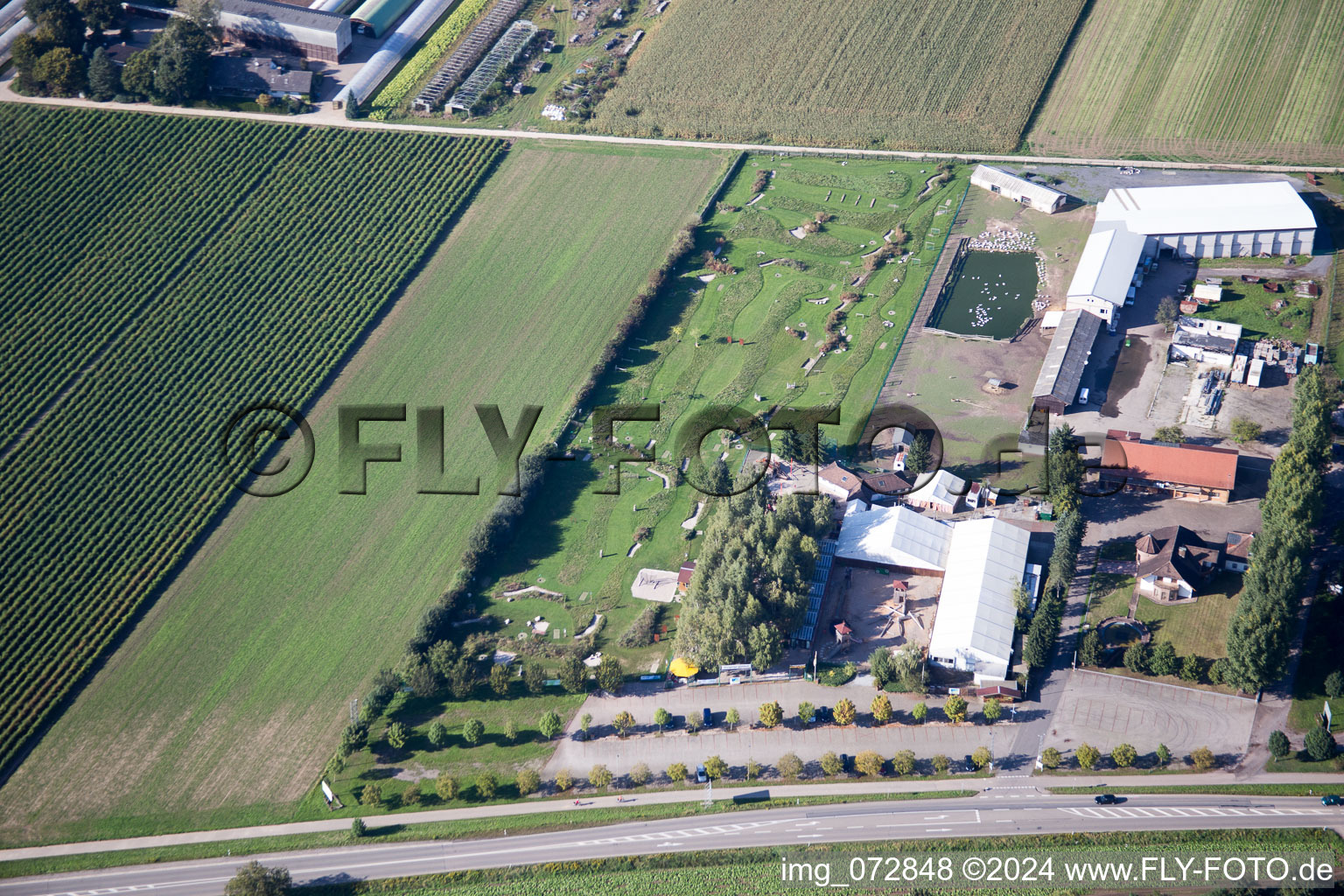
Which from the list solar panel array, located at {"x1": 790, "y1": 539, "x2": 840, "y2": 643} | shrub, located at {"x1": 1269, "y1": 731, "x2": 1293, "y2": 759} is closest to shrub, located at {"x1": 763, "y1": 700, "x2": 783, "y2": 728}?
solar panel array, located at {"x1": 790, "y1": 539, "x2": 840, "y2": 643}

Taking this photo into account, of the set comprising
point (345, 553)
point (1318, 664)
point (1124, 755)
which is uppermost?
point (1318, 664)

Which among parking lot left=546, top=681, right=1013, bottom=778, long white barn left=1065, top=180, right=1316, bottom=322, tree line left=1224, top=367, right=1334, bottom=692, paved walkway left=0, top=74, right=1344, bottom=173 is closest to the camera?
tree line left=1224, top=367, right=1334, bottom=692

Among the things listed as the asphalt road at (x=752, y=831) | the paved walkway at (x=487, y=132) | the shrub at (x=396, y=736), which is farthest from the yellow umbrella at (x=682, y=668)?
the paved walkway at (x=487, y=132)

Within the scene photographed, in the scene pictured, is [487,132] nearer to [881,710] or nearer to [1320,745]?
[881,710]

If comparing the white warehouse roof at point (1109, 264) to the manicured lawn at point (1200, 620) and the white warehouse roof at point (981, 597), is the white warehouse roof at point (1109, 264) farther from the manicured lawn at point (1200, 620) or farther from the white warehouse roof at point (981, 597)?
the manicured lawn at point (1200, 620)

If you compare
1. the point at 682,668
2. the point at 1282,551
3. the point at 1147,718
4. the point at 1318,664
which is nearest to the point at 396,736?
the point at 682,668

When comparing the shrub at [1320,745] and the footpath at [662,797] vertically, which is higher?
the shrub at [1320,745]

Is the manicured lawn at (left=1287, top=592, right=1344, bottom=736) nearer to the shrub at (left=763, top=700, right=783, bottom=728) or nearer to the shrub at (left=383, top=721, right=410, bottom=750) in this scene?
the shrub at (left=763, top=700, right=783, bottom=728)
